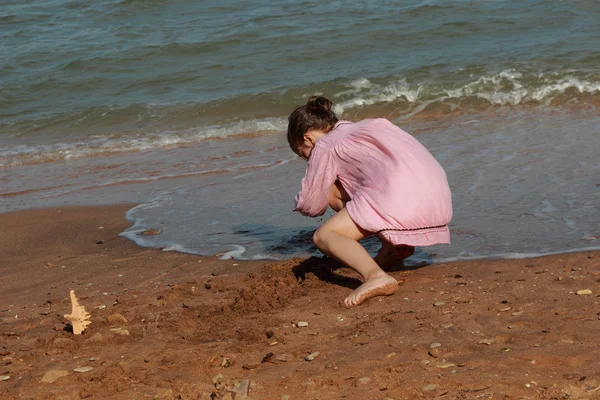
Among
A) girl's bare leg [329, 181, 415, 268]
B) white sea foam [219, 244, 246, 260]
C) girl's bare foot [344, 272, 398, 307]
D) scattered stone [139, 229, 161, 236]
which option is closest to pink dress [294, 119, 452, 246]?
girl's bare leg [329, 181, 415, 268]

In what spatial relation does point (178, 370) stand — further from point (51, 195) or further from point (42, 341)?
point (51, 195)

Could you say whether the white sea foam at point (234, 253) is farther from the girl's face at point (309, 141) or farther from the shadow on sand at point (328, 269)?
the girl's face at point (309, 141)

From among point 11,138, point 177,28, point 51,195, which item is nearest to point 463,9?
point 177,28

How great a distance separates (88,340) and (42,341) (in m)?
0.21

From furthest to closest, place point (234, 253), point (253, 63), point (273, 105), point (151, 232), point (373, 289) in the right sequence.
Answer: point (253, 63) < point (273, 105) < point (151, 232) < point (234, 253) < point (373, 289)

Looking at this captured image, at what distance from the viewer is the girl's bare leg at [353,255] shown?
382 centimetres

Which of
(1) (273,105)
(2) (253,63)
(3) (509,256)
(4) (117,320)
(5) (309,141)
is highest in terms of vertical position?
(5) (309,141)

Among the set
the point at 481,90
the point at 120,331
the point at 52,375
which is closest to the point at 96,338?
the point at 120,331

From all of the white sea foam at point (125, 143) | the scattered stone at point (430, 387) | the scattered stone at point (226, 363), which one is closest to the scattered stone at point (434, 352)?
the scattered stone at point (430, 387)

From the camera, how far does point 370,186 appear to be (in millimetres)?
4066

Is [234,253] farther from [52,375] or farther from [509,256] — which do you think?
[52,375]

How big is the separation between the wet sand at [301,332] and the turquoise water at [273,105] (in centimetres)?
53

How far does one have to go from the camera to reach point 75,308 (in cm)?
369

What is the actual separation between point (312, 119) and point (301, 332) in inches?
45.4
